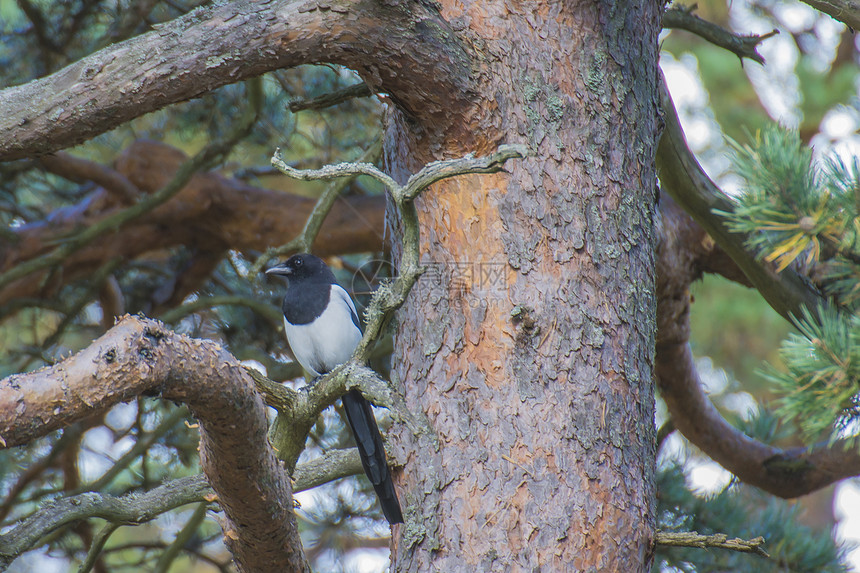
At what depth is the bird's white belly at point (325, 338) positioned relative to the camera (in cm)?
302

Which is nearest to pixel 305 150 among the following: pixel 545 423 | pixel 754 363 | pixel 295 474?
pixel 295 474

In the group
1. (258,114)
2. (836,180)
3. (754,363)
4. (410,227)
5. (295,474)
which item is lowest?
(754,363)

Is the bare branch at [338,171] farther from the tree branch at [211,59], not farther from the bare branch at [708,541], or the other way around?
the bare branch at [708,541]

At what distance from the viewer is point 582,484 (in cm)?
168

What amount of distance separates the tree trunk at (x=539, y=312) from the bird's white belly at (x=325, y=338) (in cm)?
105

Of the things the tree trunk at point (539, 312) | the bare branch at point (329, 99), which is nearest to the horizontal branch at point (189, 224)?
the bare branch at point (329, 99)

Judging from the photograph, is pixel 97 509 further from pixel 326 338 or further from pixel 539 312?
pixel 326 338

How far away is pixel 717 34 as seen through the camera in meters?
2.73

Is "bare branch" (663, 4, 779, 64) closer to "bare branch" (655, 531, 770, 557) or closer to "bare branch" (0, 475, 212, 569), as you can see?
"bare branch" (655, 531, 770, 557)

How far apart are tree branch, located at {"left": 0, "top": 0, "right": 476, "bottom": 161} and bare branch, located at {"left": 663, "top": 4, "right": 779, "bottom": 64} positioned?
4.39 feet

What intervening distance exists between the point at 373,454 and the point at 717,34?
6.34 feet

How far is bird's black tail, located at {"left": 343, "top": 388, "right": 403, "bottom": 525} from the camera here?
190 cm

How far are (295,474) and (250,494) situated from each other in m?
0.49

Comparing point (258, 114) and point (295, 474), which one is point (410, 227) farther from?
point (258, 114)
